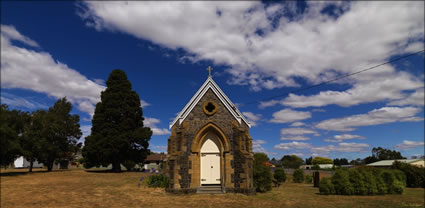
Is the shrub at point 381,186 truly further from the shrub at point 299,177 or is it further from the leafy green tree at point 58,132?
the leafy green tree at point 58,132

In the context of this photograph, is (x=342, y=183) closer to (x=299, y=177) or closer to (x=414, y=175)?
(x=299, y=177)

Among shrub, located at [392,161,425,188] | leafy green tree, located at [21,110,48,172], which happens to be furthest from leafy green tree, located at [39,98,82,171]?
shrub, located at [392,161,425,188]

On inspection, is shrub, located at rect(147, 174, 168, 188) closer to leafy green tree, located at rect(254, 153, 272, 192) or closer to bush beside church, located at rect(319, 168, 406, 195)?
leafy green tree, located at rect(254, 153, 272, 192)

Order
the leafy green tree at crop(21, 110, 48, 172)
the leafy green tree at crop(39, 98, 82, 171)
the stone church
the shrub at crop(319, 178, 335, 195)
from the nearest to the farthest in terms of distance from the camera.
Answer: the stone church < the shrub at crop(319, 178, 335, 195) < the leafy green tree at crop(21, 110, 48, 172) < the leafy green tree at crop(39, 98, 82, 171)

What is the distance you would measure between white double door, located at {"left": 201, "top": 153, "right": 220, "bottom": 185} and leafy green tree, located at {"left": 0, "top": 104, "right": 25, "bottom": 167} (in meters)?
22.2

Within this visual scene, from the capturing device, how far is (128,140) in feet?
107

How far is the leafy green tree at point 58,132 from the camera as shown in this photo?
32.9 metres

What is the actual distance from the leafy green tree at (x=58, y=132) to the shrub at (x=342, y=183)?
109 feet

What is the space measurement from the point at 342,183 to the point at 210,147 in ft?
32.0

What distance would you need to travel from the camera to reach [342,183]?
17.7 m

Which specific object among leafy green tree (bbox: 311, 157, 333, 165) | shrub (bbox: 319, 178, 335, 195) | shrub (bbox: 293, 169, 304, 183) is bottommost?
leafy green tree (bbox: 311, 157, 333, 165)

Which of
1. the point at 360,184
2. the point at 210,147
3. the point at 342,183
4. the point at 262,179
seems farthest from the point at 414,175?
the point at 210,147

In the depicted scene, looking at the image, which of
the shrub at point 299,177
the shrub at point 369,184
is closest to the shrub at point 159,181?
the shrub at point 369,184

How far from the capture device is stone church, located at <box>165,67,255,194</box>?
1684cm
